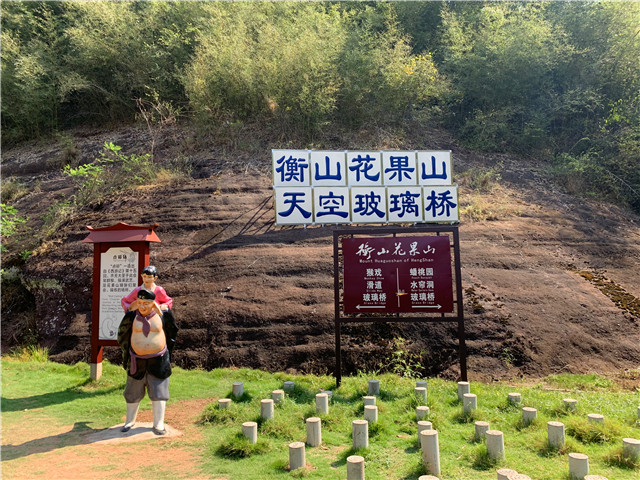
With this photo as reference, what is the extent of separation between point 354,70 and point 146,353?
36.3ft

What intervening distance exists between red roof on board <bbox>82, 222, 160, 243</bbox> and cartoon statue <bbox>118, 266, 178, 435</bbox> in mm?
1752

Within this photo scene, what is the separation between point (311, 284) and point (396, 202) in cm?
234

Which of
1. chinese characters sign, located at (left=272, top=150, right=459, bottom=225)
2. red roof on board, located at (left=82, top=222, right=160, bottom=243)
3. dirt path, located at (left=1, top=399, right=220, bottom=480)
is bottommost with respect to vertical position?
dirt path, located at (left=1, top=399, right=220, bottom=480)

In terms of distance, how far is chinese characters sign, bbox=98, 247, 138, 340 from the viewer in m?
6.27

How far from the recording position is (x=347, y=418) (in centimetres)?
478

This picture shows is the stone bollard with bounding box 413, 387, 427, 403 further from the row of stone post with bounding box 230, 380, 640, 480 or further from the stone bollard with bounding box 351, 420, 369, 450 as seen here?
the stone bollard with bounding box 351, 420, 369, 450

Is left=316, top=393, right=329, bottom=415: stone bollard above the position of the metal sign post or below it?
below

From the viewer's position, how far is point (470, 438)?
413cm

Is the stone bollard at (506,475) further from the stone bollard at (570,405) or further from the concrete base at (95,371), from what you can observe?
the concrete base at (95,371)

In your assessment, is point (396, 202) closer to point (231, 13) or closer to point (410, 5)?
point (231, 13)

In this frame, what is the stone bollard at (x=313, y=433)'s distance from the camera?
4.02 meters

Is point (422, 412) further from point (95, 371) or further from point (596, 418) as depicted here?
point (95, 371)

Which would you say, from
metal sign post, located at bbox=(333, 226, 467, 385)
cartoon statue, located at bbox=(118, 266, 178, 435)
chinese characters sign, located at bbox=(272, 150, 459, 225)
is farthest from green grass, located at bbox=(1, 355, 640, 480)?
chinese characters sign, located at bbox=(272, 150, 459, 225)

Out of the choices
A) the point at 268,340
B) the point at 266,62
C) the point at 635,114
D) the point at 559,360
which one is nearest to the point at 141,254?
the point at 268,340
